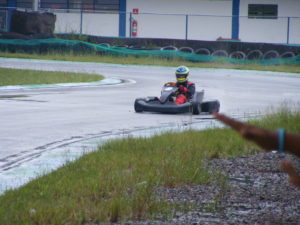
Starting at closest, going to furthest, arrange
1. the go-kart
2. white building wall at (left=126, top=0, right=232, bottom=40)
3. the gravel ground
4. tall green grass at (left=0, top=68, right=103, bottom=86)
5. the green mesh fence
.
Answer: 1. the gravel ground
2. the go-kart
3. tall green grass at (left=0, top=68, right=103, bottom=86)
4. the green mesh fence
5. white building wall at (left=126, top=0, right=232, bottom=40)

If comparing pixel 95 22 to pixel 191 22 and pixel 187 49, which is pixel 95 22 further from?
pixel 187 49

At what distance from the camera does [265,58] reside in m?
32.7

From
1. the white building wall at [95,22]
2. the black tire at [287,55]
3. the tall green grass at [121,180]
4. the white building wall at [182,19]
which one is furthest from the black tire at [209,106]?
the white building wall at [95,22]

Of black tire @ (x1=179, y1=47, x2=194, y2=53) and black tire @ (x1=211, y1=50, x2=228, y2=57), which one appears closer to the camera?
black tire @ (x1=211, y1=50, x2=228, y2=57)

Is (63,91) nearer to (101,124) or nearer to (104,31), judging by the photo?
(101,124)

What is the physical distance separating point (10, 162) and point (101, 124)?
13.5ft

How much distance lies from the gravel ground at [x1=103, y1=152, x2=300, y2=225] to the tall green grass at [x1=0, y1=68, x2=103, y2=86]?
519 inches

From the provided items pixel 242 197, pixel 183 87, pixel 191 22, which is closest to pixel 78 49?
pixel 191 22

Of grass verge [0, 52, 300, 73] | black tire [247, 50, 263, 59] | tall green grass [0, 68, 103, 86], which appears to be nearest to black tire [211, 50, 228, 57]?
grass verge [0, 52, 300, 73]

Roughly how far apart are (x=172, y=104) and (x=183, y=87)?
0.47 metres

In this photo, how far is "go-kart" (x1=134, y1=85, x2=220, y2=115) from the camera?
1445 cm

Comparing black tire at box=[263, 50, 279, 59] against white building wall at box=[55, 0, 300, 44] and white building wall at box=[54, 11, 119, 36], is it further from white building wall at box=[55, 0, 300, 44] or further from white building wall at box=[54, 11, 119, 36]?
white building wall at box=[54, 11, 119, 36]

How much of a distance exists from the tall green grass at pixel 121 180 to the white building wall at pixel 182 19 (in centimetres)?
3119

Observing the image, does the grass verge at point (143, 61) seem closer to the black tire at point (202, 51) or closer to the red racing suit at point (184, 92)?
the black tire at point (202, 51)
